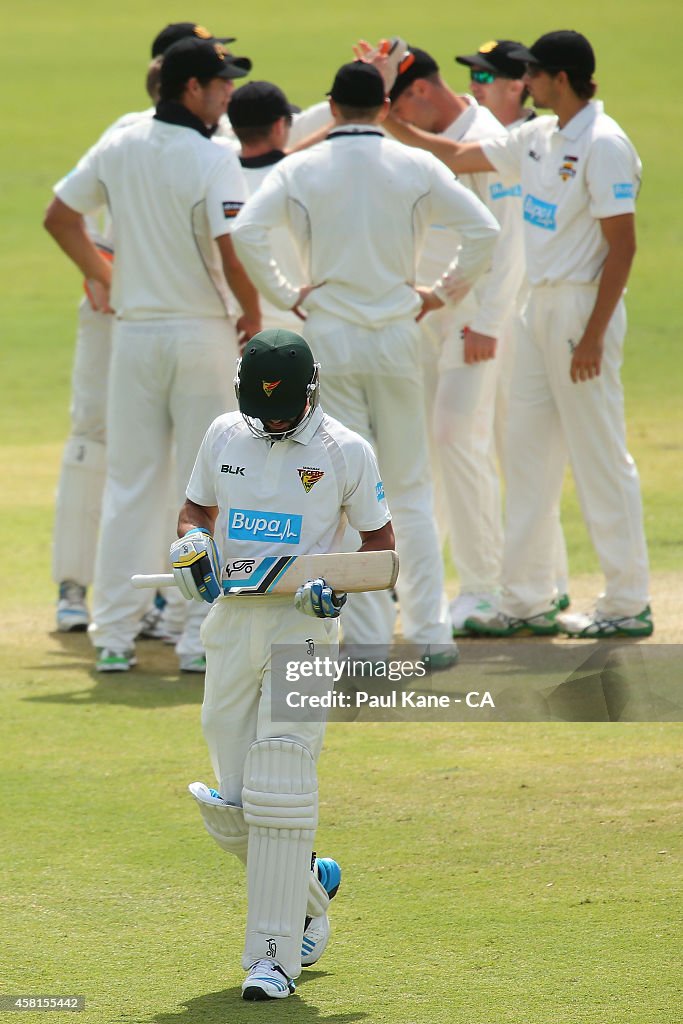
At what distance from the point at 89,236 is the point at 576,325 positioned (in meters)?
2.03

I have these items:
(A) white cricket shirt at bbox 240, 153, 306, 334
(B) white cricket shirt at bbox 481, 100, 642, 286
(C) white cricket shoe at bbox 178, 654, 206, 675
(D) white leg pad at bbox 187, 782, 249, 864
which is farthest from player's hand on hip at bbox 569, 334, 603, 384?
(D) white leg pad at bbox 187, 782, 249, 864

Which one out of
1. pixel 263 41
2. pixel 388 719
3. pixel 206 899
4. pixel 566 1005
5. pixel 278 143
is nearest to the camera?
pixel 566 1005

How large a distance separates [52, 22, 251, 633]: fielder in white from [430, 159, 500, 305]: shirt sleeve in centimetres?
158

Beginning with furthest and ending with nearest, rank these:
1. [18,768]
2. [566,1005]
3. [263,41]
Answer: [263,41]
[18,768]
[566,1005]

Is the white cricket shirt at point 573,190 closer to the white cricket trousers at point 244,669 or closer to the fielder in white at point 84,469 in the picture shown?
the fielder in white at point 84,469

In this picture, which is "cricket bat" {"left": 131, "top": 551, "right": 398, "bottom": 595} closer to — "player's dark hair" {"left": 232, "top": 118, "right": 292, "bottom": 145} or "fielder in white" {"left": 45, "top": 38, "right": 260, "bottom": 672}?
"fielder in white" {"left": 45, "top": 38, "right": 260, "bottom": 672}

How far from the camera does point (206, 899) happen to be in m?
4.28

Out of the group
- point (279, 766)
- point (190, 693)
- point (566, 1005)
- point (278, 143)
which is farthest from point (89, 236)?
point (566, 1005)

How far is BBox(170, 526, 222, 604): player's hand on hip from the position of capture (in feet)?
12.5

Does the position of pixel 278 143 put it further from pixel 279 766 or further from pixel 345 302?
pixel 279 766

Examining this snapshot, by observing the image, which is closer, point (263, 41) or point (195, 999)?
point (195, 999)

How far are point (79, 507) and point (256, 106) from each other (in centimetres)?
187

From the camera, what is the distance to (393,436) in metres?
6.41

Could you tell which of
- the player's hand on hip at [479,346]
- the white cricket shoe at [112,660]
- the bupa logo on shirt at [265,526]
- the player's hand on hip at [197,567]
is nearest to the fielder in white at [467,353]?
the player's hand on hip at [479,346]
